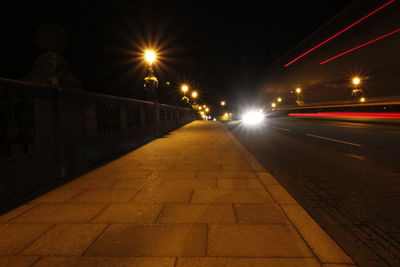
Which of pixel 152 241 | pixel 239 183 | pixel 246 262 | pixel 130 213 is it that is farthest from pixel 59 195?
pixel 246 262

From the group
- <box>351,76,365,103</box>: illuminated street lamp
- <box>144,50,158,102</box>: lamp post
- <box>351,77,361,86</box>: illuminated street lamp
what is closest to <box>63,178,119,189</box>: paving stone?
<box>144,50,158,102</box>: lamp post

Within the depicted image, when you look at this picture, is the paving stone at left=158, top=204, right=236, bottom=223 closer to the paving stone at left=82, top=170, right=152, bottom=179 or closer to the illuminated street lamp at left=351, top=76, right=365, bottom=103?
the paving stone at left=82, top=170, right=152, bottom=179

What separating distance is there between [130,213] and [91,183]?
2.09 metres

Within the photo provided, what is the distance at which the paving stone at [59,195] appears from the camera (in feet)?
14.4

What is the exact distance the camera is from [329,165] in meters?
7.00

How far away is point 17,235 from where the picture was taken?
3127mm

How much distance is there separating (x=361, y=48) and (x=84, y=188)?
2832 cm

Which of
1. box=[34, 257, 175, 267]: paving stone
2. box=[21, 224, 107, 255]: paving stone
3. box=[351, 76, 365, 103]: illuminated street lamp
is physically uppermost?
box=[351, 76, 365, 103]: illuminated street lamp

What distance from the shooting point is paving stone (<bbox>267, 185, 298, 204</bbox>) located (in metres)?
4.19

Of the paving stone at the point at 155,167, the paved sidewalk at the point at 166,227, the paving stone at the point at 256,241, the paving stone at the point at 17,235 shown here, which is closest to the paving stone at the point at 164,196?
the paved sidewalk at the point at 166,227

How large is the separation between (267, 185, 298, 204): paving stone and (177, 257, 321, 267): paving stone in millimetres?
1664

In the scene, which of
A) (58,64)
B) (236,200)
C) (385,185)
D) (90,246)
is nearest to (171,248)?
(90,246)

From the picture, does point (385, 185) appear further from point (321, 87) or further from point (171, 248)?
point (321, 87)

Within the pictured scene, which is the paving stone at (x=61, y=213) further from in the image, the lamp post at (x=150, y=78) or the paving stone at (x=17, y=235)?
the lamp post at (x=150, y=78)
